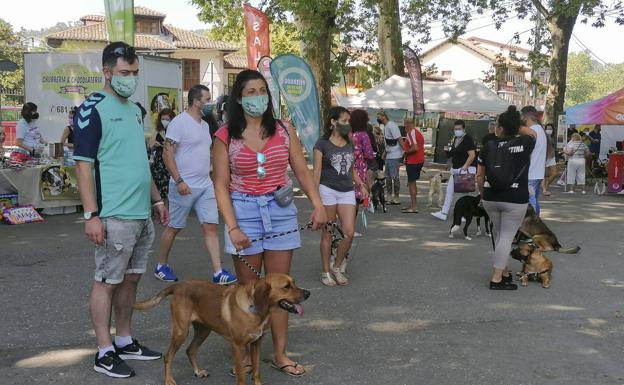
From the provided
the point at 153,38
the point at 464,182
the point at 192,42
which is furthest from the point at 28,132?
the point at 153,38

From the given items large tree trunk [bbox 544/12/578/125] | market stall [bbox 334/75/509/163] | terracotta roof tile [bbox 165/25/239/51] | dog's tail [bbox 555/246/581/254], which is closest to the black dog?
dog's tail [bbox 555/246/581/254]

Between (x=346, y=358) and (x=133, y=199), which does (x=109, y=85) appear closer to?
(x=133, y=199)

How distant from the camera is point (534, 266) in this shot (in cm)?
672

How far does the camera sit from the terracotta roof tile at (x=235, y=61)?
63.4 metres

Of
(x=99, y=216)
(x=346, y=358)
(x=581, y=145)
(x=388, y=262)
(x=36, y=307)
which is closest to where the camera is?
(x=99, y=216)

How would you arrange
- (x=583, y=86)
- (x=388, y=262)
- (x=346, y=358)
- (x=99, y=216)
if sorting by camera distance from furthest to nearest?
1. (x=583, y=86)
2. (x=388, y=262)
3. (x=346, y=358)
4. (x=99, y=216)

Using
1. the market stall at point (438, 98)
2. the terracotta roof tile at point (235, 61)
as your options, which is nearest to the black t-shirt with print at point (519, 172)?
the market stall at point (438, 98)

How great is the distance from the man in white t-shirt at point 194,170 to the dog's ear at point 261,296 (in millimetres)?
2575

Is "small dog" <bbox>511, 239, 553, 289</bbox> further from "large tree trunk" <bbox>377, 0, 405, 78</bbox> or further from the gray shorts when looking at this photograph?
"large tree trunk" <bbox>377, 0, 405, 78</bbox>

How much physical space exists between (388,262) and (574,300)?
7.19 ft

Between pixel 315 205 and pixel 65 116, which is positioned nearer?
pixel 315 205

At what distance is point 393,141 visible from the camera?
1263cm

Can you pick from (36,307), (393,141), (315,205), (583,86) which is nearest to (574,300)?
(315,205)

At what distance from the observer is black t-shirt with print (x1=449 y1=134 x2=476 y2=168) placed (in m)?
10.7
